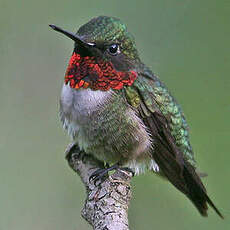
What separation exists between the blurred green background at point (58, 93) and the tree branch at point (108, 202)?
1.28 m

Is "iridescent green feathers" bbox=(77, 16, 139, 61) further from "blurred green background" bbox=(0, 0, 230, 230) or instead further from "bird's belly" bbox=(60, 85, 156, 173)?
"blurred green background" bbox=(0, 0, 230, 230)

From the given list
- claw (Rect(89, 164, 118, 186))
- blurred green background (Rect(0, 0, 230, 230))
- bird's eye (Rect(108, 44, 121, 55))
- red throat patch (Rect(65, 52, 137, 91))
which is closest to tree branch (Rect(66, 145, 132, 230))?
claw (Rect(89, 164, 118, 186))

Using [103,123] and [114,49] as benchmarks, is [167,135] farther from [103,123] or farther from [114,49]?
[114,49]

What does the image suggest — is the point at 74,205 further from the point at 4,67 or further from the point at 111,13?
the point at 111,13

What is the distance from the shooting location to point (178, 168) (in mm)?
4246

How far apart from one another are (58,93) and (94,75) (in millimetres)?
1649

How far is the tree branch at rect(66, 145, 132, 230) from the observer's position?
3076 mm

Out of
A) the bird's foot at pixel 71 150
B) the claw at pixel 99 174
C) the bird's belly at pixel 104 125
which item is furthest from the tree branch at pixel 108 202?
the bird's foot at pixel 71 150

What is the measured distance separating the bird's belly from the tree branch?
216mm

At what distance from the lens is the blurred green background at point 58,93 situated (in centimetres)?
498

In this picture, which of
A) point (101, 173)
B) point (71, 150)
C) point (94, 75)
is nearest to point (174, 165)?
point (101, 173)

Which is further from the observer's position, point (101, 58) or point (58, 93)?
point (58, 93)

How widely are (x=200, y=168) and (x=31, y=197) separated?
170 cm

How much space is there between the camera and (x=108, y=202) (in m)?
3.32
